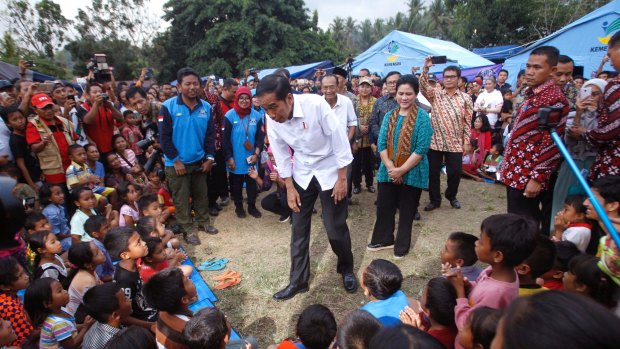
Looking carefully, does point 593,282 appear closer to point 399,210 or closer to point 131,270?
point 399,210

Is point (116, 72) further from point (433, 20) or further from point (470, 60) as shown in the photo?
point (433, 20)

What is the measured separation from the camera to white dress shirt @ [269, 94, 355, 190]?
111 inches

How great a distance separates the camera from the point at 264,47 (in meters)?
25.4

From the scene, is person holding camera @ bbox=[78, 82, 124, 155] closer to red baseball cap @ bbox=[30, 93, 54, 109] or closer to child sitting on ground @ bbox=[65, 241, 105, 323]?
red baseball cap @ bbox=[30, 93, 54, 109]

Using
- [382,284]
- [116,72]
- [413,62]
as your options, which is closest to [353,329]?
[382,284]

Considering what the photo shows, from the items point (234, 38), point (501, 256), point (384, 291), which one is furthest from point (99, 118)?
point (234, 38)

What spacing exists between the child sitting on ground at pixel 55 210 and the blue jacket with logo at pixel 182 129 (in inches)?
44.7

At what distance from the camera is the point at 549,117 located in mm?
2473

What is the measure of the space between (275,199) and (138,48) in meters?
31.6

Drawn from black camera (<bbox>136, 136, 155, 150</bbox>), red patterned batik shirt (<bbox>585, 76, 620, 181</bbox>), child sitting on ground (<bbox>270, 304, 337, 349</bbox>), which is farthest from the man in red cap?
red patterned batik shirt (<bbox>585, 76, 620, 181</bbox>)

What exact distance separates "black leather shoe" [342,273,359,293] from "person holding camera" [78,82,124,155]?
3667 millimetres

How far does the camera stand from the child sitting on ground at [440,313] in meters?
1.98

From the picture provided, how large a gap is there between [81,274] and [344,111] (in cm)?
334

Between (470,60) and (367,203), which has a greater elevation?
(470,60)
